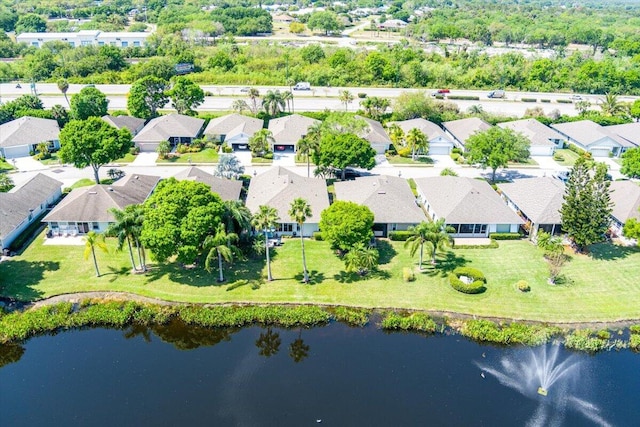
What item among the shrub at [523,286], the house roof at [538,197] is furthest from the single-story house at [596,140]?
the shrub at [523,286]

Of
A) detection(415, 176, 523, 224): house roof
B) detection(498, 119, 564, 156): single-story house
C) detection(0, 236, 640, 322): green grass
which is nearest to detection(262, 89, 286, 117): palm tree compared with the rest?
detection(415, 176, 523, 224): house roof

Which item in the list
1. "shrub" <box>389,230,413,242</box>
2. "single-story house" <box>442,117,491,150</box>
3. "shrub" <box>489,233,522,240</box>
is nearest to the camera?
"shrub" <box>389,230,413,242</box>

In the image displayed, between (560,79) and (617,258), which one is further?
(560,79)

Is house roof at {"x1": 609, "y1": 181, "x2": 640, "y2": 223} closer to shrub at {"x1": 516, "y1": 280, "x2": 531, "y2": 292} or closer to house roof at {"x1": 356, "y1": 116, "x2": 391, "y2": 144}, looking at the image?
shrub at {"x1": 516, "y1": 280, "x2": 531, "y2": 292}

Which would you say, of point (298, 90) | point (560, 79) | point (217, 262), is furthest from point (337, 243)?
point (560, 79)

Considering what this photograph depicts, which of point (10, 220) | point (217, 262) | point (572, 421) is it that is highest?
point (10, 220)

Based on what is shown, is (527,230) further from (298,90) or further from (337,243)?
(298,90)
